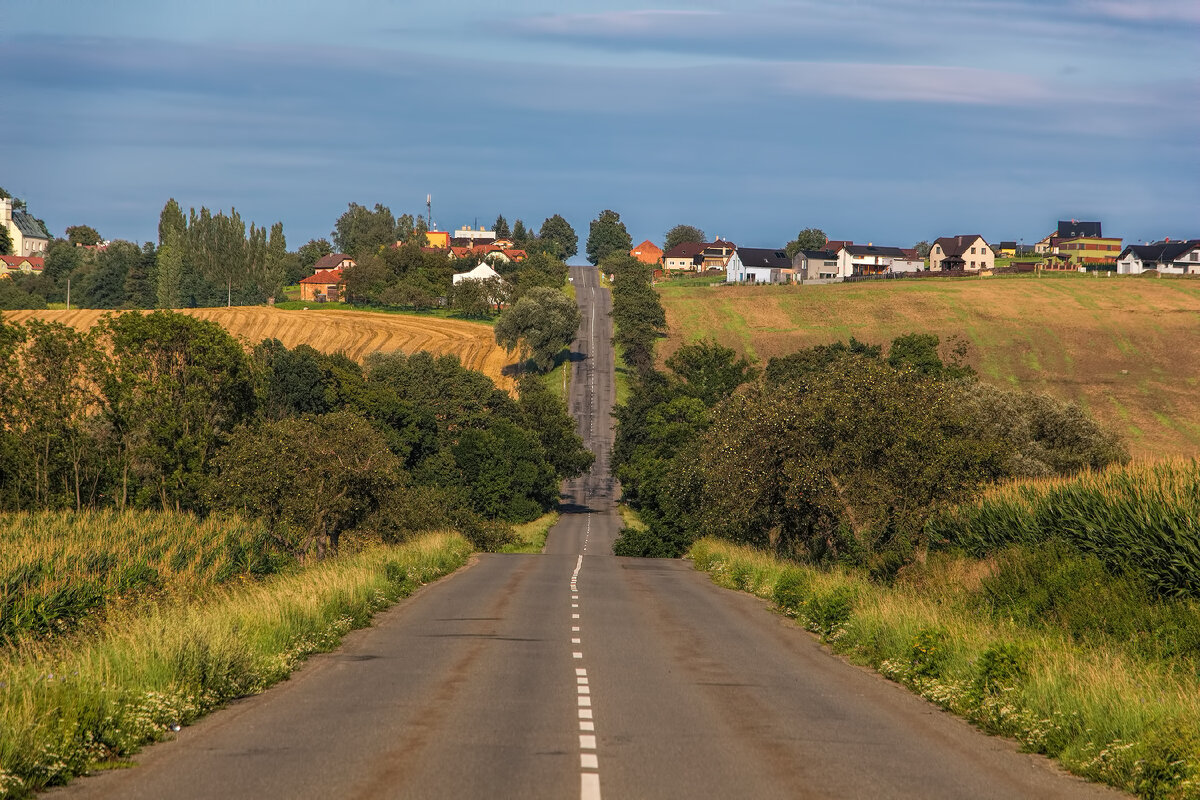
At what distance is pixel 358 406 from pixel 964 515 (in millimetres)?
75681

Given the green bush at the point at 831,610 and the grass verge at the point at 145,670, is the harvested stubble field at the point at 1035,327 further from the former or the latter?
the grass verge at the point at 145,670

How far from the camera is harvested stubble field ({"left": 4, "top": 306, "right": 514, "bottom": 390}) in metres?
138

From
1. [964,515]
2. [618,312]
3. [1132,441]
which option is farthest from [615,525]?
[964,515]

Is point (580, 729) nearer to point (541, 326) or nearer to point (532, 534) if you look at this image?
point (532, 534)

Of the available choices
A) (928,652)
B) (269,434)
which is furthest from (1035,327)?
(928,652)

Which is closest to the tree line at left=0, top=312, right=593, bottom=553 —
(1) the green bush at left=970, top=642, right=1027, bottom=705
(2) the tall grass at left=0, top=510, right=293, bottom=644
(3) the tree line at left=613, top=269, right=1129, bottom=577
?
(2) the tall grass at left=0, top=510, right=293, bottom=644

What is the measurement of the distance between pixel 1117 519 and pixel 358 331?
424 ft

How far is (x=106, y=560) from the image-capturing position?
28.9 m

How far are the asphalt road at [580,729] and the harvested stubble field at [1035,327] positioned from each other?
8211 centimetres

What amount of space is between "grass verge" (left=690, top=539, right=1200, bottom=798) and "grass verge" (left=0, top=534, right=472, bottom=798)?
10.6 m

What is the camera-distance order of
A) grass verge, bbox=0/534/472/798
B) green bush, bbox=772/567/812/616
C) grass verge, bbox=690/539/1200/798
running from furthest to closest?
green bush, bbox=772/567/812/616 < grass verge, bbox=690/539/1200/798 < grass verge, bbox=0/534/472/798

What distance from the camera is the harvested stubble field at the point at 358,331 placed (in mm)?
138250

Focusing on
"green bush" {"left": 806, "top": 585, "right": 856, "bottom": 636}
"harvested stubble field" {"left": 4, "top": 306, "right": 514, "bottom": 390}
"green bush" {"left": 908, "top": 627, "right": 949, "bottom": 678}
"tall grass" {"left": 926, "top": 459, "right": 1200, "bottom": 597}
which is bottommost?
"green bush" {"left": 806, "top": 585, "right": 856, "bottom": 636}

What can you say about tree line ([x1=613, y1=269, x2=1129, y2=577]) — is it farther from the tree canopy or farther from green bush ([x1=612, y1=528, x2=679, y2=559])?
the tree canopy
